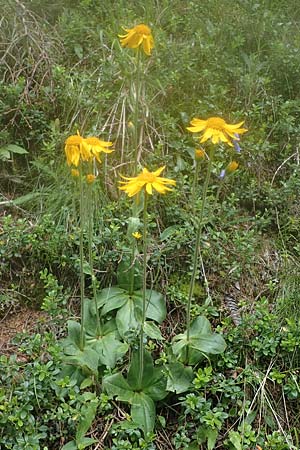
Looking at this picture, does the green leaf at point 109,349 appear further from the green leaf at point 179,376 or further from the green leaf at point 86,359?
the green leaf at point 179,376

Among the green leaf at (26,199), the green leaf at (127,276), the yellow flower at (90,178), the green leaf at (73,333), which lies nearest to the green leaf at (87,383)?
the green leaf at (73,333)

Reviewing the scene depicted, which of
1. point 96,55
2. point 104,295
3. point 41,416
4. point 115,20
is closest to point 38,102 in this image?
point 96,55

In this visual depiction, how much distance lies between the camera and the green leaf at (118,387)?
189 centimetres

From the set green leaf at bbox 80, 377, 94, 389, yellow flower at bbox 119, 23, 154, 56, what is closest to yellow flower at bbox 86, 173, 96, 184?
yellow flower at bbox 119, 23, 154, 56

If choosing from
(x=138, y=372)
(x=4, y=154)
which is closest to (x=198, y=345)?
(x=138, y=372)

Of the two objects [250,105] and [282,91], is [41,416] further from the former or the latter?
[282,91]

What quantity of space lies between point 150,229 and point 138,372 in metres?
0.67

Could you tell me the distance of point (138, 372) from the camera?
193 centimetres

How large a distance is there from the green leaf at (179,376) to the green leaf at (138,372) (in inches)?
2.7

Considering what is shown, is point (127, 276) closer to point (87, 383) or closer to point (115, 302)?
point (115, 302)

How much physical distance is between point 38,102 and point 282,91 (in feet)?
4.30

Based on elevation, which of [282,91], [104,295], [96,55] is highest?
[96,55]

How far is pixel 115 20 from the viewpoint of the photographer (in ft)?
10.0

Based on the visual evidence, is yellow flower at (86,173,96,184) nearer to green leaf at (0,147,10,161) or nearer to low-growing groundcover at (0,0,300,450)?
low-growing groundcover at (0,0,300,450)
